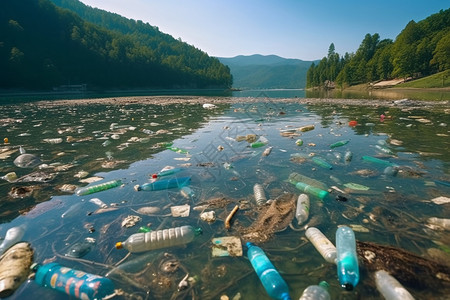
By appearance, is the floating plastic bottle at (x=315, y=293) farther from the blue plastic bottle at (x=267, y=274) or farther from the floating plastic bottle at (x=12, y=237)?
the floating plastic bottle at (x=12, y=237)

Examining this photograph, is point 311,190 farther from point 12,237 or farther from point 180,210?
point 12,237

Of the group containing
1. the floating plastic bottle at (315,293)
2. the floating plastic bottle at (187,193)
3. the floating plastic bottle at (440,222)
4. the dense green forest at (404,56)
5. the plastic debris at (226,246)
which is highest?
the dense green forest at (404,56)

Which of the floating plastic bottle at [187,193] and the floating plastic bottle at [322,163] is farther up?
the floating plastic bottle at [322,163]

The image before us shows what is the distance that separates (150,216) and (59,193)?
229 centimetres

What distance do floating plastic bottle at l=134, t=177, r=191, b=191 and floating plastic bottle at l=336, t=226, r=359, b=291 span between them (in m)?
3.09

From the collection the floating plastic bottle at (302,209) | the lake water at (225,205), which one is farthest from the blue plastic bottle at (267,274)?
the floating plastic bottle at (302,209)

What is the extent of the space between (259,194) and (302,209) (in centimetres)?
84

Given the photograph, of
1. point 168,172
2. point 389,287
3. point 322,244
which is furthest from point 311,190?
point 168,172

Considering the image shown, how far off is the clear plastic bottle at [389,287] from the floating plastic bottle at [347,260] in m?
0.21

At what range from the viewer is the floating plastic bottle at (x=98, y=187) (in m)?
4.41

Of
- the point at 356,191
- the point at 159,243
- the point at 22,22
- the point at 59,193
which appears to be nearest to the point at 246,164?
the point at 356,191

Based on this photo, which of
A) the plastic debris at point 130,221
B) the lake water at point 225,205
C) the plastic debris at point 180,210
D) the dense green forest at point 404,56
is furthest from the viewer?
the dense green forest at point 404,56

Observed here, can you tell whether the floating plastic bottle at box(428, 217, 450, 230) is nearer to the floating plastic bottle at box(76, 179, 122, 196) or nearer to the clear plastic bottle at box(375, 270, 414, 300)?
the clear plastic bottle at box(375, 270, 414, 300)

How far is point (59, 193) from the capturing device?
4.41m
